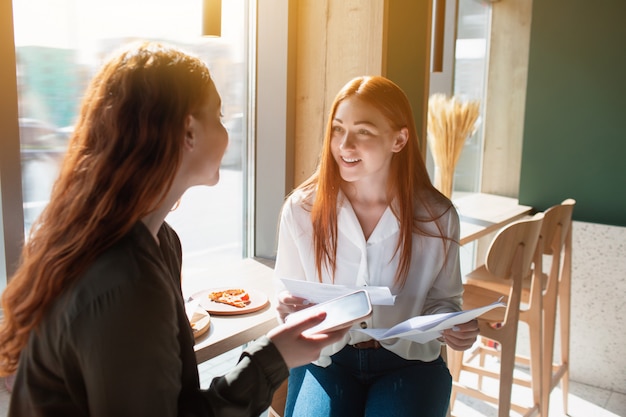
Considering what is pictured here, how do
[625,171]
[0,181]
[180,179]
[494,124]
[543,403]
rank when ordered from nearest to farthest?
[180,179] < [0,181] < [543,403] < [625,171] < [494,124]

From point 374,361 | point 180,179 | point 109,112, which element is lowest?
point 374,361

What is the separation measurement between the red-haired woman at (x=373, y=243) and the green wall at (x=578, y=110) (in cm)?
198

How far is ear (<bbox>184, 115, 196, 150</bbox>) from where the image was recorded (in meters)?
0.93

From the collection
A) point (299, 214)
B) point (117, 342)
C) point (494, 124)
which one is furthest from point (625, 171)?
point (117, 342)

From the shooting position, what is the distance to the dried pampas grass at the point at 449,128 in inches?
117

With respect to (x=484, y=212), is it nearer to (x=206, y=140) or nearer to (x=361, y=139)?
(x=361, y=139)

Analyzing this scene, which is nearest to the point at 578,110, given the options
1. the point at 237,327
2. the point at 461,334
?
the point at 461,334

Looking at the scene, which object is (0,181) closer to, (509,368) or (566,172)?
(509,368)

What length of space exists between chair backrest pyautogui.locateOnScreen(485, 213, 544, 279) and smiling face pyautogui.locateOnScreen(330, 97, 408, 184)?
23.3 inches

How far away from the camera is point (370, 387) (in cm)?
157

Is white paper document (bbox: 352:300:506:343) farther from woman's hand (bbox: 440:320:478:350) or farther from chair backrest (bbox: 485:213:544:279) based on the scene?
chair backrest (bbox: 485:213:544:279)

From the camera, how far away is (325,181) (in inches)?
68.0

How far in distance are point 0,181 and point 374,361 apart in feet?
3.64

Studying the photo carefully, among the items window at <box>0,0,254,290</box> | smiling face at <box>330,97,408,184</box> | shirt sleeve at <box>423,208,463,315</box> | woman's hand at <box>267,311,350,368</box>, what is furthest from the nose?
window at <box>0,0,254,290</box>
